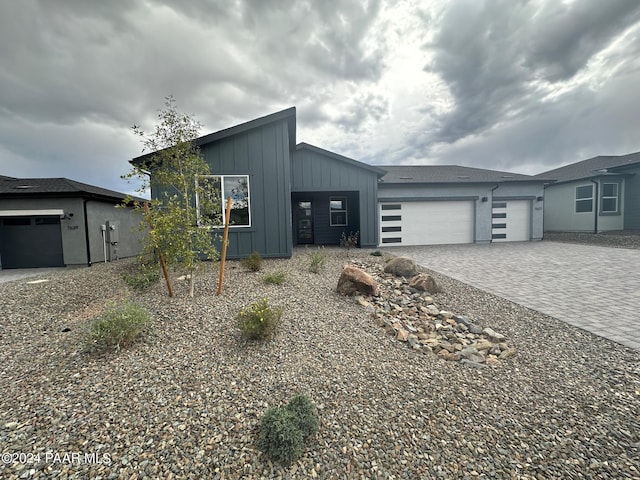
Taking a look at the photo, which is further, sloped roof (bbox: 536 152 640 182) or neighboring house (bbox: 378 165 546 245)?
sloped roof (bbox: 536 152 640 182)

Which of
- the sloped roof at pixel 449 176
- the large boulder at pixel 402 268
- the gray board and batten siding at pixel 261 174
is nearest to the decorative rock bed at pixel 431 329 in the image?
the large boulder at pixel 402 268

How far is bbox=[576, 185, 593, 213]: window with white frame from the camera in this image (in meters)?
14.1

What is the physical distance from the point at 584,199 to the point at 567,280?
43.8ft

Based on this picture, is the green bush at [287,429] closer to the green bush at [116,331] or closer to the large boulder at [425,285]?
the green bush at [116,331]

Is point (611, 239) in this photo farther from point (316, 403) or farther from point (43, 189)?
point (43, 189)

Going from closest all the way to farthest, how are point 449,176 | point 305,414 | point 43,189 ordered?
point 305,414, point 43,189, point 449,176

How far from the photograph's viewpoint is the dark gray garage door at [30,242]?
8.01 metres

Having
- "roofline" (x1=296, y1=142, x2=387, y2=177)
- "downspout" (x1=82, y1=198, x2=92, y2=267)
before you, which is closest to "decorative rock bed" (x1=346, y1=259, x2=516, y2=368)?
"roofline" (x1=296, y1=142, x2=387, y2=177)

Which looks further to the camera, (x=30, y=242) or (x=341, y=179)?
(x=341, y=179)

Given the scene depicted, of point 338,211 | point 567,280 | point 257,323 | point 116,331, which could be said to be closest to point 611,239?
point 567,280

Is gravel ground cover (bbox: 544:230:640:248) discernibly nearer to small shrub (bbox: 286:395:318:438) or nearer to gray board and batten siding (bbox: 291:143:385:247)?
gray board and batten siding (bbox: 291:143:385:247)

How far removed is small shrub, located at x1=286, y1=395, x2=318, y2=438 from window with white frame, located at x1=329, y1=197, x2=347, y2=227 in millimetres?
10702

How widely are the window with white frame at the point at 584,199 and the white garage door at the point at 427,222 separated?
8.05 m

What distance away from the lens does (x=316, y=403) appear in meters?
2.02
